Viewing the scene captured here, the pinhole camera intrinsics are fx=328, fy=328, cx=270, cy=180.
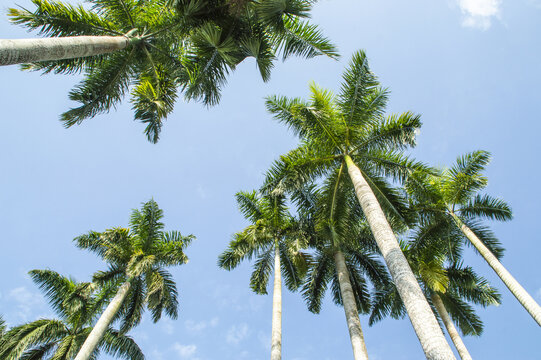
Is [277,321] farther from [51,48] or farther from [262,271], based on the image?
[51,48]

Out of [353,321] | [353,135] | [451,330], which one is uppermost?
[353,135]

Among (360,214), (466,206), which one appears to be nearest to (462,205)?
(466,206)

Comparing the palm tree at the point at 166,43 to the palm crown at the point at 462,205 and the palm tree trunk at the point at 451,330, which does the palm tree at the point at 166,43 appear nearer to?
the palm crown at the point at 462,205

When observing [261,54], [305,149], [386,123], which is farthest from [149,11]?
[386,123]

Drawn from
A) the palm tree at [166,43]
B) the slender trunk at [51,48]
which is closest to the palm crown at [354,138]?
the palm tree at [166,43]

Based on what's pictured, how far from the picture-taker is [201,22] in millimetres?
10133

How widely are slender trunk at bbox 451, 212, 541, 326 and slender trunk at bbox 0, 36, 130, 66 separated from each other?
50.8 ft

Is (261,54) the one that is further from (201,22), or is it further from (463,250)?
(463,250)

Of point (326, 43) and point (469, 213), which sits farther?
point (469, 213)

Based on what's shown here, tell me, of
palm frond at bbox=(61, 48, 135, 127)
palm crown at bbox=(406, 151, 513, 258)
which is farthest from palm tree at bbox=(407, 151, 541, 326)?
palm frond at bbox=(61, 48, 135, 127)

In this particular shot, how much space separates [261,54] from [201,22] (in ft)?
7.17

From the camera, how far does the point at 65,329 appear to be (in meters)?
17.1

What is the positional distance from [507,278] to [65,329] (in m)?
20.9

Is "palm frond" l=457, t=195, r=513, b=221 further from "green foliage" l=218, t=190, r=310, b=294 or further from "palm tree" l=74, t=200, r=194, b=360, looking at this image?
"palm tree" l=74, t=200, r=194, b=360
